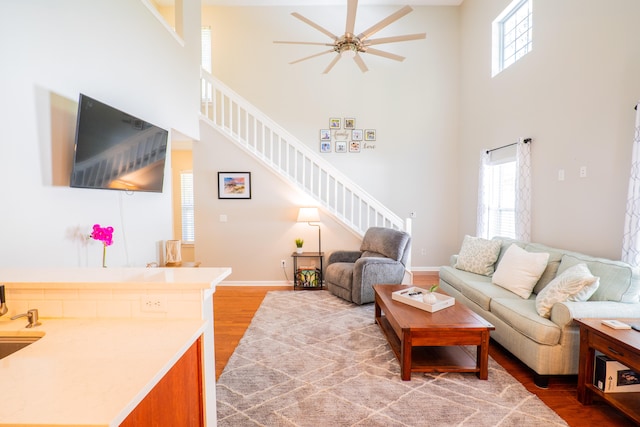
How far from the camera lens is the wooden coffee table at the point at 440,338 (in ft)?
7.59

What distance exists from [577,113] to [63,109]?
179 inches

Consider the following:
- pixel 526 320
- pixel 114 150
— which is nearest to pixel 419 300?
pixel 526 320

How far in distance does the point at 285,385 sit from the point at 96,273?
4.98ft

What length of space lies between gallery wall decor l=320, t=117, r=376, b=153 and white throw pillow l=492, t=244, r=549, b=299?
3375mm

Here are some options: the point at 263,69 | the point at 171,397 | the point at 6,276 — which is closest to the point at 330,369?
the point at 171,397

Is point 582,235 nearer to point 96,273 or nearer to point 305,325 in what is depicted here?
point 305,325

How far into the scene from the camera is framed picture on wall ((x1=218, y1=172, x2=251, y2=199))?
16.0 ft

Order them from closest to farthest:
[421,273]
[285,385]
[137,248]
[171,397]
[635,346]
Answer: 1. [171,397]
2. [635,346]
3. [285,385]
4. [137,248]
5. [421,273]

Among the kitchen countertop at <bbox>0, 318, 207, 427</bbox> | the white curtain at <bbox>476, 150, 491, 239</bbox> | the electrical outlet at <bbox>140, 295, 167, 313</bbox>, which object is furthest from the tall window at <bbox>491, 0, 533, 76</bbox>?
the kitchen countertop at <bbox>0, 318, 207, 427</bbox>

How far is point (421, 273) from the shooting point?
227 inches

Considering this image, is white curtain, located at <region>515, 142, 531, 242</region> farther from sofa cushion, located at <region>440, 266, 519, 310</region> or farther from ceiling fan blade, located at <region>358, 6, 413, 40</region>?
ceiling fan blade, located at <region>358, 6, 413, 40</region>

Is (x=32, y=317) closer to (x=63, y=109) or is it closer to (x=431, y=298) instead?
(x=63, y=109)

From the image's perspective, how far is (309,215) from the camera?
4.66m

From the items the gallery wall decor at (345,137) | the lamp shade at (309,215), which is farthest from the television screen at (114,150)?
the gallery wall decor at (345,137)
